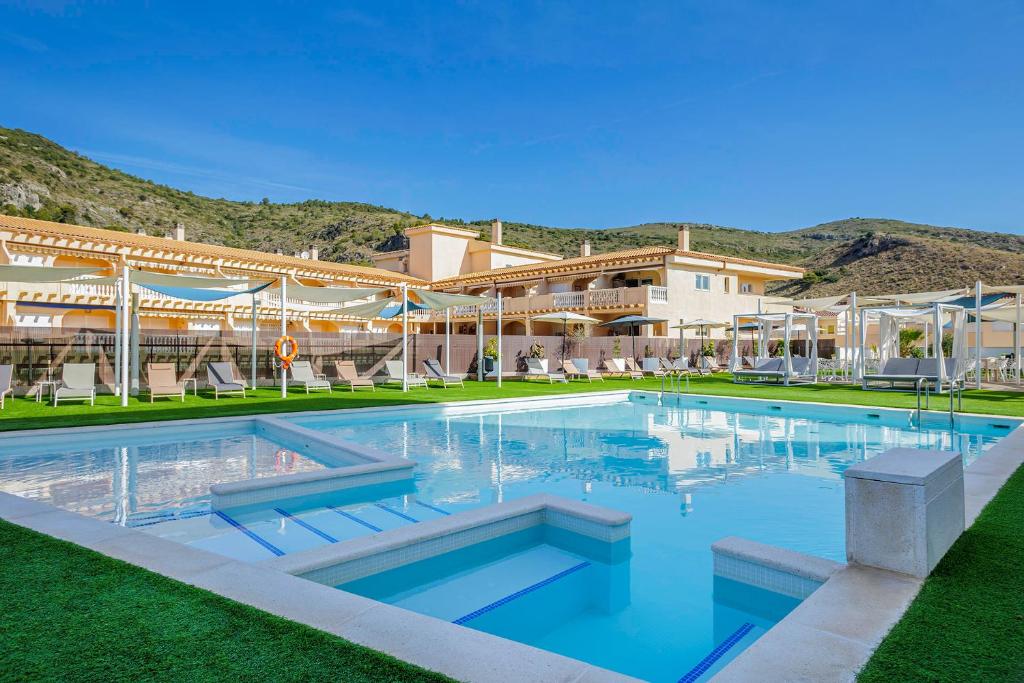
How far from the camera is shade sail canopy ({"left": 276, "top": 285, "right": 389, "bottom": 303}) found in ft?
50.0

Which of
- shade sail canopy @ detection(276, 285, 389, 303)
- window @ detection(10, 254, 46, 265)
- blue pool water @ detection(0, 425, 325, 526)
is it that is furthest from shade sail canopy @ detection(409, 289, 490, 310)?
window @ detection(10, 254, 46, 265)

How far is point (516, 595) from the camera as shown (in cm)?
400

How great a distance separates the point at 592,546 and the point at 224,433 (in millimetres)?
7556

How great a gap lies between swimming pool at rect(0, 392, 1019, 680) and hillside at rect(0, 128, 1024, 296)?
44.1 m

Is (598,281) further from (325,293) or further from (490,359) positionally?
(325,293)

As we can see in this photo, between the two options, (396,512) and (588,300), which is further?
(588,300)

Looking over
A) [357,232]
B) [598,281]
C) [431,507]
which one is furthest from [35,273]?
[357,232]

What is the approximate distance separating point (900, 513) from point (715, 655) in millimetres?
1221

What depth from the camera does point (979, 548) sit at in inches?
142

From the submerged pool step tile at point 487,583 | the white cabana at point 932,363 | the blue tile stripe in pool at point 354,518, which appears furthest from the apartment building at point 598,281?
the submerged pool step tile at point 487,583

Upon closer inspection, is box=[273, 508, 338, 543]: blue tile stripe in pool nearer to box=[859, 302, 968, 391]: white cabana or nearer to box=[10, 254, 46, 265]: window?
box=[859, 302, 968, 391]: white cabana

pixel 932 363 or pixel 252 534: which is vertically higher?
pixel 932 363

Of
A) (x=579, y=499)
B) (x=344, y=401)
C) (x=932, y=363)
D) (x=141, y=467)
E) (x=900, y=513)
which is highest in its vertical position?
(x=932, y=363)

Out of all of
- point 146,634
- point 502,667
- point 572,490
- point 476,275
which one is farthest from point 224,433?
point 476,275
